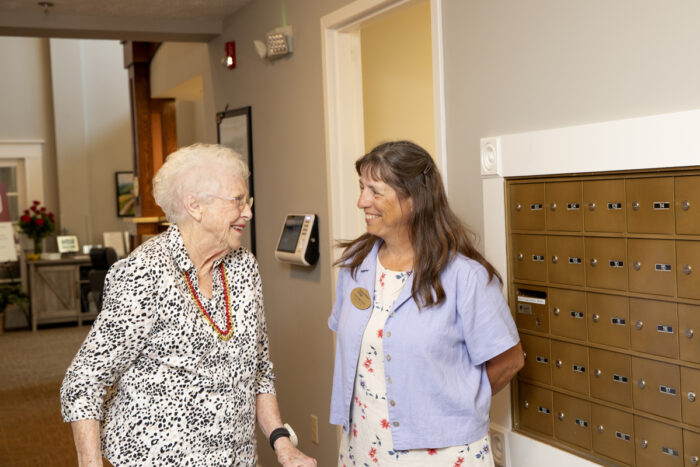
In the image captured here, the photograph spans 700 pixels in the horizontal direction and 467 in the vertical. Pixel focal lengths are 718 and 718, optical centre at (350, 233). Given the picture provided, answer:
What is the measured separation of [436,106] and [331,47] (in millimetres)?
933

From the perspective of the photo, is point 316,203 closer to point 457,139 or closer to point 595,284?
point 457,139

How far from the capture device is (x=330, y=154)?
3285 millimetres

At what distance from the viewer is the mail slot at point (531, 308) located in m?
2.10

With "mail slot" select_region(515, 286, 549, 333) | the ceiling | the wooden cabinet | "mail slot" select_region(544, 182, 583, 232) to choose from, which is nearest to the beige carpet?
the wooden cabinet

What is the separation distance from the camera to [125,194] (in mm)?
10492

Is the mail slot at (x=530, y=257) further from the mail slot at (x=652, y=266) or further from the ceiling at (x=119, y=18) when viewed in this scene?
the ceiling at (x=119, y=18)

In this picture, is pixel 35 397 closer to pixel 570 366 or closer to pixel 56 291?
pixel 56 291

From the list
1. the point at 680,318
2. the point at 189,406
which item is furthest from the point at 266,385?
the point at 680,318

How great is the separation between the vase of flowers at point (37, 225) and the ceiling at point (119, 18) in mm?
5912

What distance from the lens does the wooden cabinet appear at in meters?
9.24

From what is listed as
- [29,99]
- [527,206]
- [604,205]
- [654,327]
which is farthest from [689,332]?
[29,99]

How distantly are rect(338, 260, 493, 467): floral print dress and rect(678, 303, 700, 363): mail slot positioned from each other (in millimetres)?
602

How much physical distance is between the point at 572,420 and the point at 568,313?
1.02ft

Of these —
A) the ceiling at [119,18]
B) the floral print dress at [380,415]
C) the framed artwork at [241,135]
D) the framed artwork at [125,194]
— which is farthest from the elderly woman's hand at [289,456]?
the framed artwork at [125,194]
